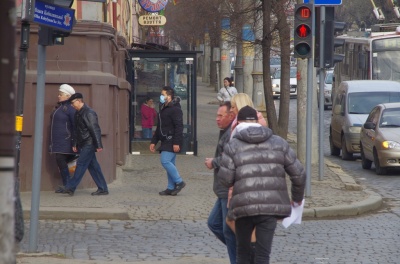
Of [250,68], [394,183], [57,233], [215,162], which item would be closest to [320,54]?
[394,183]

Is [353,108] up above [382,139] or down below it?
above

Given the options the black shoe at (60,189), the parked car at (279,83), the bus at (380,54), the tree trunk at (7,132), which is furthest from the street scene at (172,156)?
the parked car at (279,83)

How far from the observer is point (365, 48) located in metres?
35.8

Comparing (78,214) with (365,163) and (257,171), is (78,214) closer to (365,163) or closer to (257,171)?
(257,171)

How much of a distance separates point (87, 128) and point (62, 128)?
53cm

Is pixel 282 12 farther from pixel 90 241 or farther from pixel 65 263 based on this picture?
pixel 65 263

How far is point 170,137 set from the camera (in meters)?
14.4

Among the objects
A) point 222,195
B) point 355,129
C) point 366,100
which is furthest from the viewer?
point 366,100

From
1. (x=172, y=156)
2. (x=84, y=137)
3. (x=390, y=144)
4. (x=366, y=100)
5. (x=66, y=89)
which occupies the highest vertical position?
(x=366, y=100)

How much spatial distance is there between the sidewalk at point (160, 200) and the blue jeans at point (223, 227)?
1.03m

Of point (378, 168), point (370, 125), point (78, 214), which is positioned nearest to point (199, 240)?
point (78, 214)

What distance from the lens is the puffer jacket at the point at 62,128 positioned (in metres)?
14.3

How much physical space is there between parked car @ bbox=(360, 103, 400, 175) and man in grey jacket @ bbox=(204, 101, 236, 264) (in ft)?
36.9

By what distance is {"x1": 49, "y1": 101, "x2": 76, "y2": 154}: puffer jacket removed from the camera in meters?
14.3
